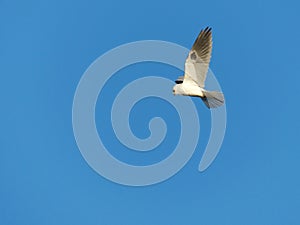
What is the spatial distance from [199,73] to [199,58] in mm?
132

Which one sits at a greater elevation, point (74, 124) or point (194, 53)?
point (74, 124)

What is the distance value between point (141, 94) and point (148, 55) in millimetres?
453

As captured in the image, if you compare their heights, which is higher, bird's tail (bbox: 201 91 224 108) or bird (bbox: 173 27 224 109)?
bird (bbox: 173 27 224 109)

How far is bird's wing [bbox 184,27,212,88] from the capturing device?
7.95 metres

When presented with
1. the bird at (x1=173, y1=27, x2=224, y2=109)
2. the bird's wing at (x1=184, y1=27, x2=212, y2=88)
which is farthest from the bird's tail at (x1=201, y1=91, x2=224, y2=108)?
the bird's wing at (x1=184, y1=27, x2=212, y2=88)

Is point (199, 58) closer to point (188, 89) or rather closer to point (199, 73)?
point (199, 73)

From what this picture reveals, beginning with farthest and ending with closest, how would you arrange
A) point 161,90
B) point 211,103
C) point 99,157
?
point 99,157 → point 161,90 → point 211,103

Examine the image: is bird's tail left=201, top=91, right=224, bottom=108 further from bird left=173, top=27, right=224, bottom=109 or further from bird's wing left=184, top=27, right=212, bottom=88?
bird's wing left=184, top=27, right=212, bottom=88

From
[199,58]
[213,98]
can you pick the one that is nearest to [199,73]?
[199,58]

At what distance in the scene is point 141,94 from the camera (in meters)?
11.2

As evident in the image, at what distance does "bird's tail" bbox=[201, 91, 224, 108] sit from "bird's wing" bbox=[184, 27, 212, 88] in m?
0.12

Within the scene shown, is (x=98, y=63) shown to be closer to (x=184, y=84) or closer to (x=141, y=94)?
(x=141, y=94)

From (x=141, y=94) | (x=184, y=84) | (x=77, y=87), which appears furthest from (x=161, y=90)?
(x=184, y=84)

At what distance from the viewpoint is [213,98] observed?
7.96 meters
